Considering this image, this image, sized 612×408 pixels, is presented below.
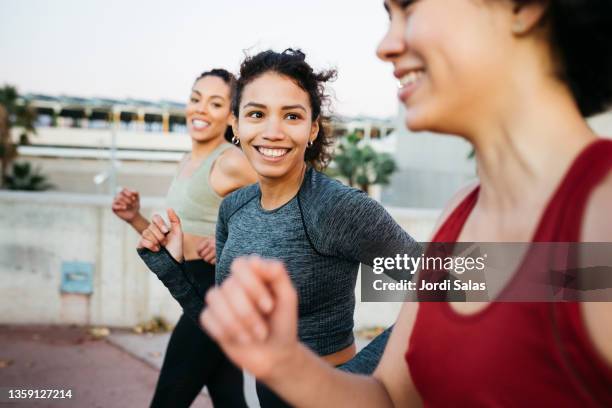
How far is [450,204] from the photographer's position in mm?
1251

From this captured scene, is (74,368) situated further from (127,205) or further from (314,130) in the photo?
(314,130)

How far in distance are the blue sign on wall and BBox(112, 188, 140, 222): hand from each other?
110 inches

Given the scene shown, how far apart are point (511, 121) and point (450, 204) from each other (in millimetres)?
375

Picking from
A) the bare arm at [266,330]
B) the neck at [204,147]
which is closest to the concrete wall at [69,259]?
the neck at [204,147]

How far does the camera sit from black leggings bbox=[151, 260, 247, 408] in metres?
2.71

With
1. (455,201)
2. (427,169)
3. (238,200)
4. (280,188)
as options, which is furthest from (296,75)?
(427,169)

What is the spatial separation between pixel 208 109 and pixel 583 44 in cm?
280

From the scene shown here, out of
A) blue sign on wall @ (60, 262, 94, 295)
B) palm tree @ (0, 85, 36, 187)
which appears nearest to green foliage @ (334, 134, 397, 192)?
palm tree @ (0, 85, 36, 187)

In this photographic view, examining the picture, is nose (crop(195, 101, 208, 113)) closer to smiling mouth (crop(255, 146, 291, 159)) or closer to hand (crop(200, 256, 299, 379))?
smiling mouth (crop(255, 146, 291, 159))

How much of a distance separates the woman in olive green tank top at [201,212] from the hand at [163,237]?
14.4 inches

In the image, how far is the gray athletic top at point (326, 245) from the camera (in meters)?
1.91

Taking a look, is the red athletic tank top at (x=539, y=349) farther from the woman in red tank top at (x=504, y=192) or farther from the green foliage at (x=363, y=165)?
the green foliage at (x=363, y=165)

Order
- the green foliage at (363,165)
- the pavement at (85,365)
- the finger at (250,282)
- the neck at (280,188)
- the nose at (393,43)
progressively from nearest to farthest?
the finger at (250,282)
the nose at (393,43)
the neck at (280,188)
the pavement at (85,365)
the green foliage at (363,165)

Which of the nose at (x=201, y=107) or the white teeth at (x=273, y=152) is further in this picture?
the nose at (x=201, y=107)
